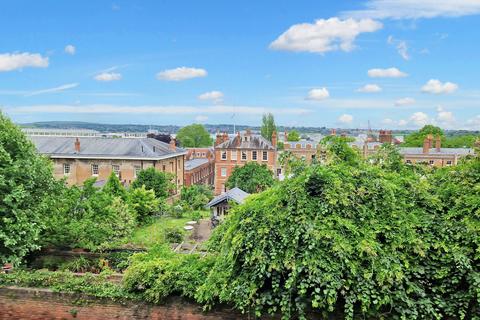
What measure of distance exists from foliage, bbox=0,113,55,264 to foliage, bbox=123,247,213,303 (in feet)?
16.5

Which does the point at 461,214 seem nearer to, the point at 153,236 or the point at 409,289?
the point at 409,289

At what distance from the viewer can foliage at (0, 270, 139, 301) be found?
11203 mm

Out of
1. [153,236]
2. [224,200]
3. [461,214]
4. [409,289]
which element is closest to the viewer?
[409,289]

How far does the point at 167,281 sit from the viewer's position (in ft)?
35.5

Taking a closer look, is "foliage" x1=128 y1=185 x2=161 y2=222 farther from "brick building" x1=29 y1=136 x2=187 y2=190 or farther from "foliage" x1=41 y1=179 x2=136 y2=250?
"brick building" x1=29 y1=136 x2=187 y2=190

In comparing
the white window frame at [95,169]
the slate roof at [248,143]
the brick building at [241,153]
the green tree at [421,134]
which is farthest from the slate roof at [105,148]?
the green tree at [421,134]

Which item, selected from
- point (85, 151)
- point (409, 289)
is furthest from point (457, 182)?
point (85, 151)

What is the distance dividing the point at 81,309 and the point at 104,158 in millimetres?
31235

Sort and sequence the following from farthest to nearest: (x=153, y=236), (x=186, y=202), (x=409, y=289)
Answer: (x=186, y=202) → (x=153, y=236) → (x=409, y=289)

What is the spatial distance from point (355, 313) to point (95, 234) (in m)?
13.1

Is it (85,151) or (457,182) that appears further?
(85,151)

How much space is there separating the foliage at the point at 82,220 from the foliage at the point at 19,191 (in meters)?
1.37

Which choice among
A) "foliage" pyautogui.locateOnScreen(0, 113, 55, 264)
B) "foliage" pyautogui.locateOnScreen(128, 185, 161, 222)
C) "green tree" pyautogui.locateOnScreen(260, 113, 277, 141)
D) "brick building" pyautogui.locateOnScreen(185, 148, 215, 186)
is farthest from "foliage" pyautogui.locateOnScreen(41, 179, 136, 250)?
"green tree" pyautogui.locateOnScreen(260, 113, 277, 141)

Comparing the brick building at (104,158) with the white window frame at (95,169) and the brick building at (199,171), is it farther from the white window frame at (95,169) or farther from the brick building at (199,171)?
the brick building at (199,171)
